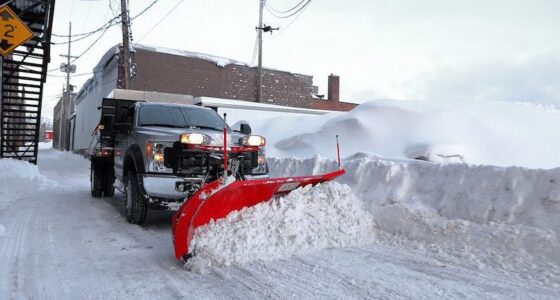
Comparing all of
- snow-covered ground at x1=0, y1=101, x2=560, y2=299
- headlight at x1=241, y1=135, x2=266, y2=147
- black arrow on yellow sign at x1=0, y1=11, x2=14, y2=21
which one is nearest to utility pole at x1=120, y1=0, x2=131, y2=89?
black arrow on yellow sign at x1=0, y1=11, x2=14, y2=21

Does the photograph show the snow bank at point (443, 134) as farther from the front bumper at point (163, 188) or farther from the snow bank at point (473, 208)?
the front bumper at point (163, 188)

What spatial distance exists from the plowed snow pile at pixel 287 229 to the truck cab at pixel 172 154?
57 centimetres

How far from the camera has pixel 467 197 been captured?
202 inches

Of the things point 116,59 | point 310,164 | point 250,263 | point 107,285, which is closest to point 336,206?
point 250,263

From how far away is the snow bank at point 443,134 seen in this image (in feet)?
28.4

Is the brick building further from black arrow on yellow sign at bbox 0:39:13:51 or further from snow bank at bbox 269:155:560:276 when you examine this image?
snow bank at bbox 269:155:560:276

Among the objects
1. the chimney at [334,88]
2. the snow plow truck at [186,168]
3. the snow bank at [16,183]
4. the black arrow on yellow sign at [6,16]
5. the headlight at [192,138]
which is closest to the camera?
the snow plow truck at [186,168]

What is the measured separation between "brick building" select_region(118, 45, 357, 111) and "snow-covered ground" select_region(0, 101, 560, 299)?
60.2 feet

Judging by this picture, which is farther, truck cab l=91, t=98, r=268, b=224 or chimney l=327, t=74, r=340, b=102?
chimney l=327, t=74, r=340, b=102

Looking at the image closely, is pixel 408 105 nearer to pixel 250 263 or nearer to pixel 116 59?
pixel 250 263

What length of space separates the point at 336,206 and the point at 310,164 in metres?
3.88

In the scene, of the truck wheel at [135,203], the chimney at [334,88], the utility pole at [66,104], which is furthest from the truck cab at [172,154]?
the utility pole at [66,104]

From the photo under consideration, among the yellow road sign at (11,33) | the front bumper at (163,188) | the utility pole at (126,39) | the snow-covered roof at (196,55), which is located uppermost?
the snow-covered roof at (196,55)

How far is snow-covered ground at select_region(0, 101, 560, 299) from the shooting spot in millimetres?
3502
